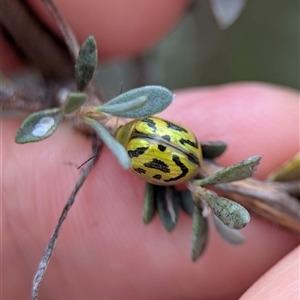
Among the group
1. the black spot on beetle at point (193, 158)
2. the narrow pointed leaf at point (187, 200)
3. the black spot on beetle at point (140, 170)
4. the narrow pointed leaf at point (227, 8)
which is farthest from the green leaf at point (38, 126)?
the narrow pointed leaf at point (227, 8)

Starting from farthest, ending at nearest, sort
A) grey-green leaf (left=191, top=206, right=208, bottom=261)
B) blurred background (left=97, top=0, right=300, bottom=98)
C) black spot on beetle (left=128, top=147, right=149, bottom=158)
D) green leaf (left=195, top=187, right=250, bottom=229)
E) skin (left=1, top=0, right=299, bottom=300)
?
blurred background (left=97, top=0, right=300, bottom=98), skin (left=1, top=0, right=299, bottom=300), grey-green leaf (left=191, top=206, right=208, bottom=261), black spot on beetle (left=128, top=147, right=149, bottom=158), green leaf (left=195, top=187, right=250, bottom=229)

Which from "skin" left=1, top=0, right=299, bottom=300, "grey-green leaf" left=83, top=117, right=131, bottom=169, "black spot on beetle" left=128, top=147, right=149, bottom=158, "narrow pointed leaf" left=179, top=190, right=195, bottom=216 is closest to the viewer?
"grey-green leaf" left=83, top=117, right=131, bottom=169

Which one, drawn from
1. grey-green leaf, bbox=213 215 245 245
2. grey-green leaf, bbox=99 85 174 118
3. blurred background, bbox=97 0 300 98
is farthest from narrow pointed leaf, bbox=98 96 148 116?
blurred background, bbox=97 0 300 98

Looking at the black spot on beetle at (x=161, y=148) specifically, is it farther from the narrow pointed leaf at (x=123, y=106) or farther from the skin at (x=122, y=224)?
the skin at (x=122, y=224)

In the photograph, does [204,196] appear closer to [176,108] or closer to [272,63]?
[176,108]

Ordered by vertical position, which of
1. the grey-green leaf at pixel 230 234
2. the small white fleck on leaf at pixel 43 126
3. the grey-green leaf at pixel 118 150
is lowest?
the grey-green leaf at pixel 230 234

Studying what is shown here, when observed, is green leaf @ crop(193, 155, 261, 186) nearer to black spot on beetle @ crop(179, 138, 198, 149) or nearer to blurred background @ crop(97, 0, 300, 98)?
black spot on beetle @ crop(179, 138, 198, 149)

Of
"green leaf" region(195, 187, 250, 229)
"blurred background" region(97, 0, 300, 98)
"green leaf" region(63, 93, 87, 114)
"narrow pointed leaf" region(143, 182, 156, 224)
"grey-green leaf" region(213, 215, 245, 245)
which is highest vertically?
"green leaf" region(63, 93, 87, 114)
